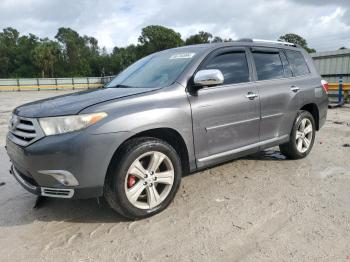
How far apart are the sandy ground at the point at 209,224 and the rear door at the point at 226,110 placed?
1.80ft

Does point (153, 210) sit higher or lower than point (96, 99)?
lower

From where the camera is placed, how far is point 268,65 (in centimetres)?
456

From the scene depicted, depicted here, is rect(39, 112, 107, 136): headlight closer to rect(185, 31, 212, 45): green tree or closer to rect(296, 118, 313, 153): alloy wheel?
rect(296, 118, 313, 153): alloy wheel

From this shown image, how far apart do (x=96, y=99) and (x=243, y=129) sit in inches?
71.0

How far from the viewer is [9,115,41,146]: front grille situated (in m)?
2.94

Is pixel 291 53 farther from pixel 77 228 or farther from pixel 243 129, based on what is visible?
pixel 77 228

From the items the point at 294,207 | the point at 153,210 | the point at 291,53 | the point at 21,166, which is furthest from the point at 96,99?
the point at 291,53

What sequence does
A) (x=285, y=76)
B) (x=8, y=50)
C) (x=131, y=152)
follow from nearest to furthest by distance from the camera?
(x=131, y=152), (x=285, y=76), (x=8, y=50)

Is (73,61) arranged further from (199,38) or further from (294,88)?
(294,88)

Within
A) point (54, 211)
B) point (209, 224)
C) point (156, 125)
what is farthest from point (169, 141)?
point (54, 211)

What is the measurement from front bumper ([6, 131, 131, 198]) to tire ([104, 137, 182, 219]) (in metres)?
0.12

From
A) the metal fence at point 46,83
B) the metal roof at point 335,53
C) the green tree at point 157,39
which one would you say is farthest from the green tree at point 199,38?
the metal roof at point 335,53

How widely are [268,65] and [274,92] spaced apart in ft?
1.37

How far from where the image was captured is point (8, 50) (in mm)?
73812
